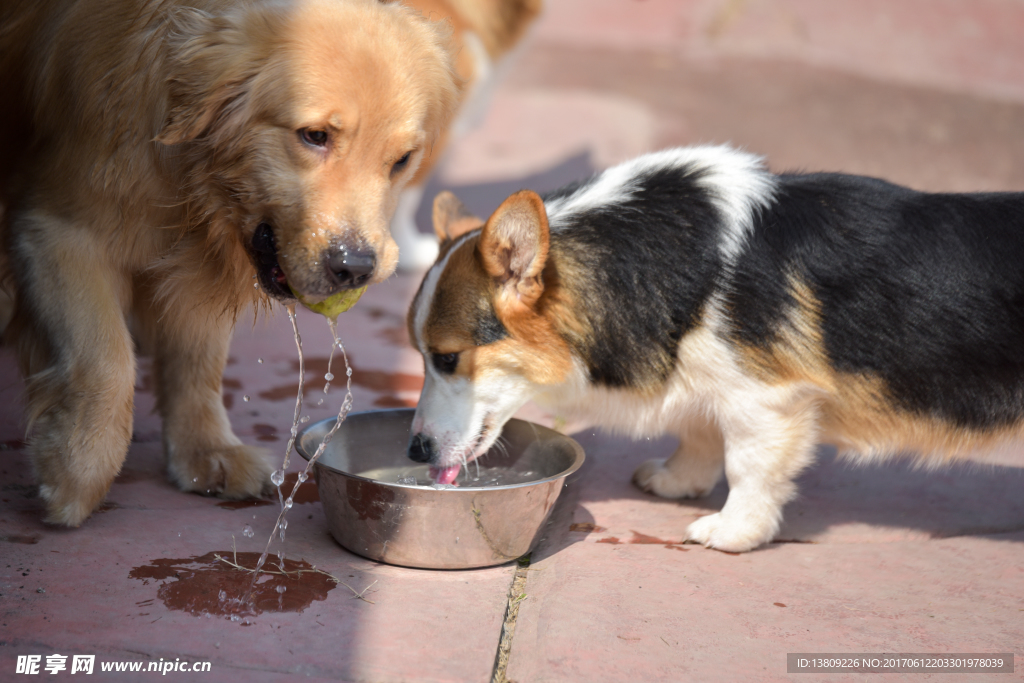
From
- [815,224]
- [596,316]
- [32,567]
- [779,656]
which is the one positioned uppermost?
[815,224]

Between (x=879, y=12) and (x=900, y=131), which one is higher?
(x=879, y=12)

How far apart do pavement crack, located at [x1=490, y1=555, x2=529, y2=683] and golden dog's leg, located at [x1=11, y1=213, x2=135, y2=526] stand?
3.77ft

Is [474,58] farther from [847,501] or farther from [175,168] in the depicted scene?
[847,501]

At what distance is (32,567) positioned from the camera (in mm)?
2381

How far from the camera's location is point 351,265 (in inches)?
93.5

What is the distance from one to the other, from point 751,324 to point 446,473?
102cm

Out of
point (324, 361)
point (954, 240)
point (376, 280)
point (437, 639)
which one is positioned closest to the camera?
point (437, 639)

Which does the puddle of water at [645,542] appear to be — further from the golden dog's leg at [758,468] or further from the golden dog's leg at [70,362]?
the golden dog's leg at [70,362]

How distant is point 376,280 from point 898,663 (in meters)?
1.61

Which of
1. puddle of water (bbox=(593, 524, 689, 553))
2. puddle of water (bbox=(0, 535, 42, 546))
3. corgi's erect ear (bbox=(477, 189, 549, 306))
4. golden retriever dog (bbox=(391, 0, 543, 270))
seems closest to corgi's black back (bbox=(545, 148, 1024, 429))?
corgi's erect ear (bbox=(477, 189, 549, 306))

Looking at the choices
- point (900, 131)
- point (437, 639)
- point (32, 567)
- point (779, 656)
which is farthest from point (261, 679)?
point (900, 131)

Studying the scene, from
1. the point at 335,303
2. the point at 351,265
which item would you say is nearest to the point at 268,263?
the point at 335,303

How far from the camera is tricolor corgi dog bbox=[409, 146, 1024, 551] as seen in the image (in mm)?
2816

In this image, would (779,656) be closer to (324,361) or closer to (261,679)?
(261,679)
